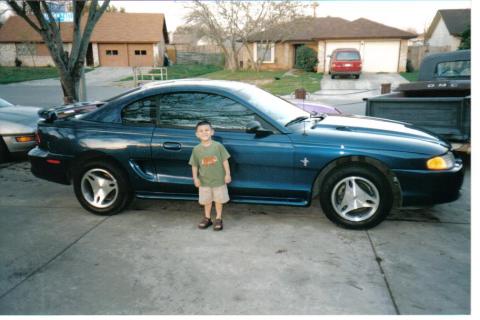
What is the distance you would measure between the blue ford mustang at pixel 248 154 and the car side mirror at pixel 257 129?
0.4 inches

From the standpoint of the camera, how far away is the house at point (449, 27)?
33.4 m

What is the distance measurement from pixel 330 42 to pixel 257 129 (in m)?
28.9

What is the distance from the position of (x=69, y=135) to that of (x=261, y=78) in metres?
22.8

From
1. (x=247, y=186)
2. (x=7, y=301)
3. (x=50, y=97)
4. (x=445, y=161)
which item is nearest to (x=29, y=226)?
(x=7, y=301)

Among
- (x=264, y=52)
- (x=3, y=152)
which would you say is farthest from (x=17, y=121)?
(x=264, y=52)

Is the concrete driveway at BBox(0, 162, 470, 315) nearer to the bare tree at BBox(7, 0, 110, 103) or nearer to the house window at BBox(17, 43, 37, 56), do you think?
the bare tree at BBox(7, 0, 110, 103)

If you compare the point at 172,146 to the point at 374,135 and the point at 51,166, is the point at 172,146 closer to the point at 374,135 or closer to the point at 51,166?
the point at 51,166

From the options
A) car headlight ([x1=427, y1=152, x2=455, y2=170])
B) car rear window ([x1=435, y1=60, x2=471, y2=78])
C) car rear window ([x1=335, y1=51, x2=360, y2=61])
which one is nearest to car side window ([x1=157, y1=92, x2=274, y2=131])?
car headlight ([x1=427, y1=152, x2=455, y2=170])

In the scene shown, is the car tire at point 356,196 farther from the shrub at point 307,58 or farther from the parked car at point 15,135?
the shrub at point 307,58

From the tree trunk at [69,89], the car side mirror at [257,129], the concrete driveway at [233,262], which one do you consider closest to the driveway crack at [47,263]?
the concrete driveway at [233,262]

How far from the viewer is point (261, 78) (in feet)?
87.4

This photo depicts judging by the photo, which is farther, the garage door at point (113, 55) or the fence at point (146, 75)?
the garage door at point (113, 55)

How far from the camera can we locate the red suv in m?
24.6

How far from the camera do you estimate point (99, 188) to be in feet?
15.3
